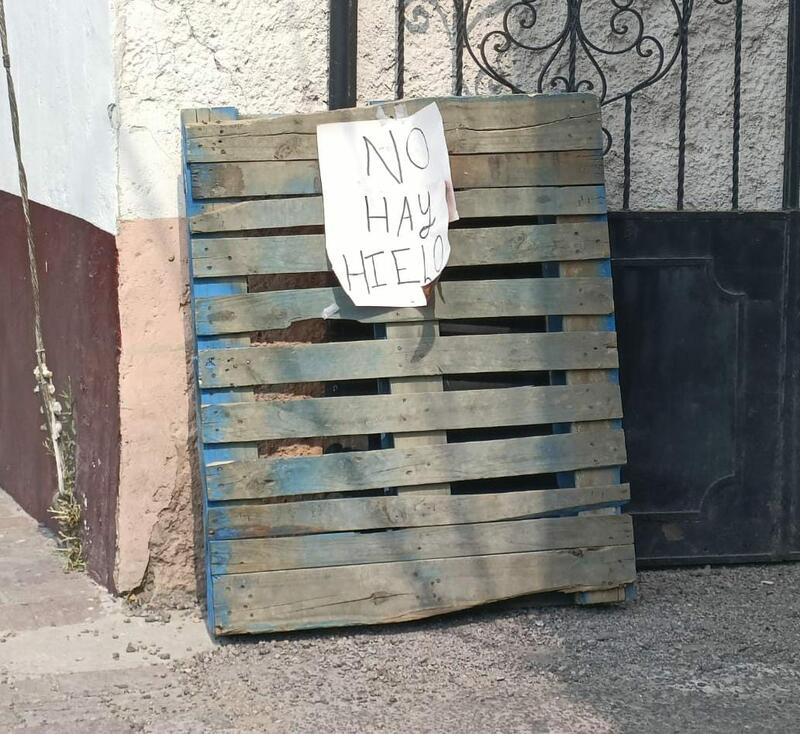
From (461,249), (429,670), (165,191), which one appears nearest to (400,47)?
(461,249)

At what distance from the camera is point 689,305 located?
4.76m

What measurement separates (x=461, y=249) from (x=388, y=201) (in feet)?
0.95

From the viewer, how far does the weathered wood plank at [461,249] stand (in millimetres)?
4035

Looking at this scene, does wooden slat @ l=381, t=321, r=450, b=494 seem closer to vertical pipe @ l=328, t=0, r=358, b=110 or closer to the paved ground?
the paved ground

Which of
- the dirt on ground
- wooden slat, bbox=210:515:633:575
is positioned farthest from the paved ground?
wooden slat, bbox=210:515:633:575

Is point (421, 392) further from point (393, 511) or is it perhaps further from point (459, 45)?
point (459, 45)

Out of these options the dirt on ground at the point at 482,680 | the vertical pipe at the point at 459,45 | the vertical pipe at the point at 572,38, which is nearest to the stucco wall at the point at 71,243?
the dirt on ground at the point at 482,680

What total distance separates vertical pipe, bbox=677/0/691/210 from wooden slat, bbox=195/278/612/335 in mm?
765

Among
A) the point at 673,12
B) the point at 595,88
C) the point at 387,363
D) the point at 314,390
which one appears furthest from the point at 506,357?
the point at 673,12

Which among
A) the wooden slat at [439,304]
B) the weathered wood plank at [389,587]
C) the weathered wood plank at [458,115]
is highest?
the weathered wood plank at [458,115]

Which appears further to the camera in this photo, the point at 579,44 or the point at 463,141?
the point at 579,44

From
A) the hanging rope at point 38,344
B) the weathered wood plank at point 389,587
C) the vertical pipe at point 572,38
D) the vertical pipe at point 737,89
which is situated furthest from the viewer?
the hanging rope at point 38,344

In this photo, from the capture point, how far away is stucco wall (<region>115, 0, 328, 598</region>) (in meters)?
4.25

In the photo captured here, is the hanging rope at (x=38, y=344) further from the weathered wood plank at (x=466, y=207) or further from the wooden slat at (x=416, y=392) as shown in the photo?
the wooden slat at (x=416, y=392)
